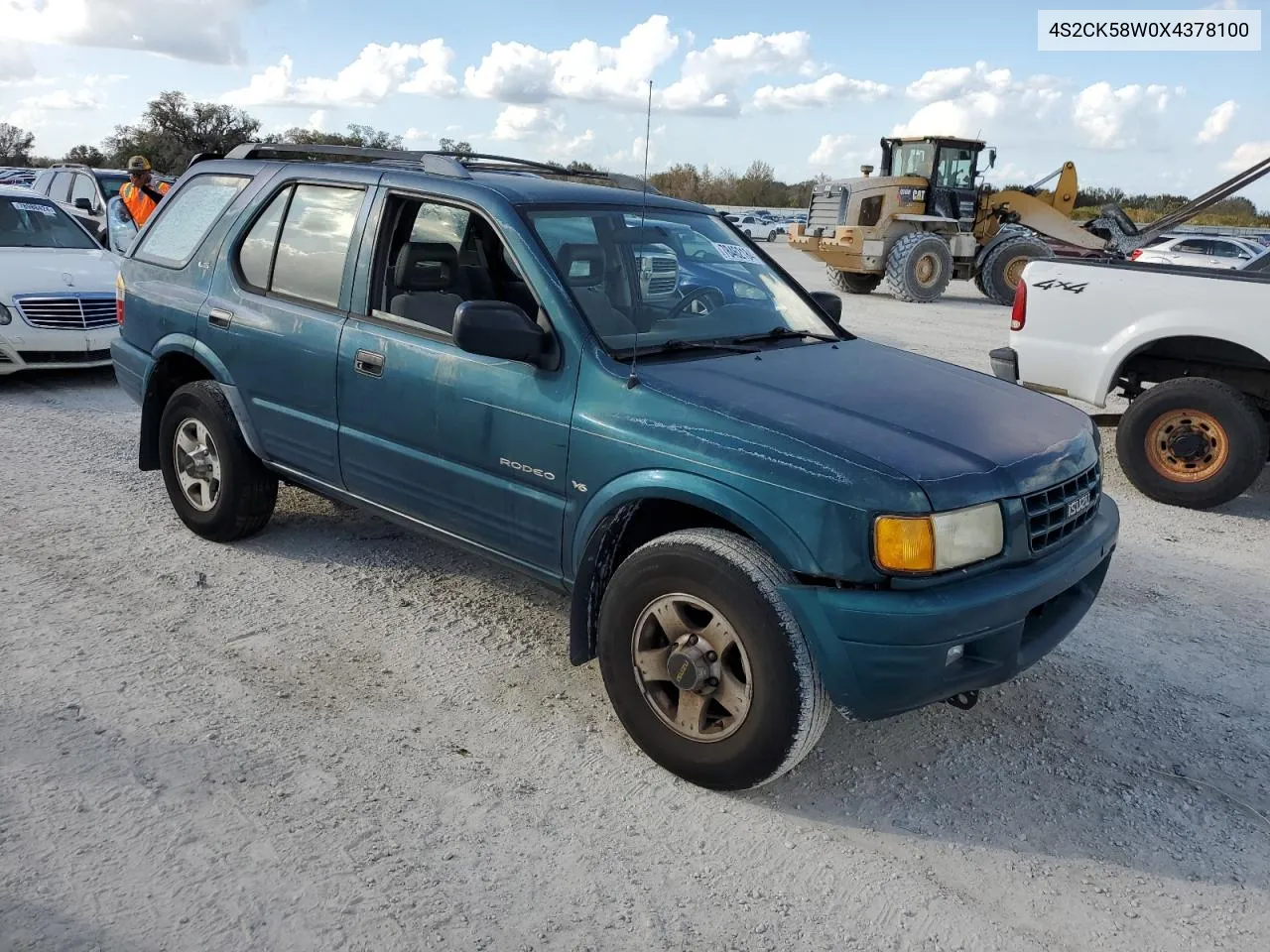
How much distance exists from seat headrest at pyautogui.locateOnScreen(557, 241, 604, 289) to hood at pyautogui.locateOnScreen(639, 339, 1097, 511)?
1.45 ft

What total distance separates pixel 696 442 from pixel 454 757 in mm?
1218

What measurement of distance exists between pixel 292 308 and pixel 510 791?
2.22 m

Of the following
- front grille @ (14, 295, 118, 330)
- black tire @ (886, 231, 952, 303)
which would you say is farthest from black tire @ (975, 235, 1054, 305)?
front grille @ (14, 295, 118, 330)

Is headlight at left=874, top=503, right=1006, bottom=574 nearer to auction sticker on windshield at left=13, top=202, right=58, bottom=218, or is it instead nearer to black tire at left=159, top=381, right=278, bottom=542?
black tire at left=159, top=381, right=278, bottom=542

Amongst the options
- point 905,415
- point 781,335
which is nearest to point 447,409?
point 781,335

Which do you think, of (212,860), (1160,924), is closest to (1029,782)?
(1160,924)

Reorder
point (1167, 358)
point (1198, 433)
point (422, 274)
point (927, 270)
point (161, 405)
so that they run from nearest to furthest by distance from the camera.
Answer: point (422, 274), point (161, 405), point (1198, 433), point (1167, 358), point (927, 270)

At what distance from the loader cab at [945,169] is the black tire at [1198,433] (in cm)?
1238

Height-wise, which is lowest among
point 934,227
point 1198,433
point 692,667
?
point 692,667

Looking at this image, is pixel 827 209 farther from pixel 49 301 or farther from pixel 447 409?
pixel 447 409

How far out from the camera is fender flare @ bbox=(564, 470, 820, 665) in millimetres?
2822

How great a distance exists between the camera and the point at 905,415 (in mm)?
3174

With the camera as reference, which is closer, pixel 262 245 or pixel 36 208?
pixel 262 245

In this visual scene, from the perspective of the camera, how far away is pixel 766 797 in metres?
3.09
